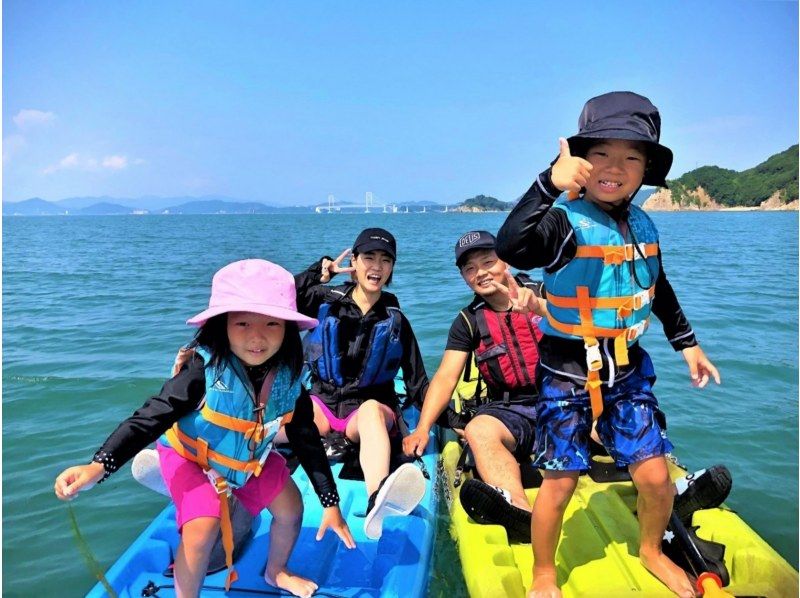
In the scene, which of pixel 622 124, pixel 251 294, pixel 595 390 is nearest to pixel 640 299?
pixel 595 390

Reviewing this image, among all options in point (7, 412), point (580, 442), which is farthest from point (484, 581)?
point (7, 412)

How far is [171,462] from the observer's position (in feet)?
7.88

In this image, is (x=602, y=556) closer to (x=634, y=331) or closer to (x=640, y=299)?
(x=634, y=331)

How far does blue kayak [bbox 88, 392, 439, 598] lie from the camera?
2.60 meters

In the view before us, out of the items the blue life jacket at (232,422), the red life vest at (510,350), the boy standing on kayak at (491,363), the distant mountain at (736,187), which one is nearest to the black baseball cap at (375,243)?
the boy standing on kayak at (491,363)

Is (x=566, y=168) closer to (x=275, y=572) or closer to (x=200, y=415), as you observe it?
(x=200, y=415)

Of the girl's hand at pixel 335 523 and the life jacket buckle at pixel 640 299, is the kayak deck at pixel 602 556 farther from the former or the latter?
the life jacket buckle at pixel 640 299

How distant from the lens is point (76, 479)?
75.7 inches

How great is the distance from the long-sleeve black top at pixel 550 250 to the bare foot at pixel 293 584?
1.43m

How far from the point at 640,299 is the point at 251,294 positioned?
4.86ft

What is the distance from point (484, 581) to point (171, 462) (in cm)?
137

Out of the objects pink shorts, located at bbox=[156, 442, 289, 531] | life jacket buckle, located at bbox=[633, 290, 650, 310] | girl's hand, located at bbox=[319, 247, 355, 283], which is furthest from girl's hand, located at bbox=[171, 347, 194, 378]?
girl's hand, located at bbox=[319, 247, 355, 283]

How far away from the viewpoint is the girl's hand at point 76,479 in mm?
1883

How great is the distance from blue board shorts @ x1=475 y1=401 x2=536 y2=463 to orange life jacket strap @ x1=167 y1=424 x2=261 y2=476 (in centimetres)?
150
